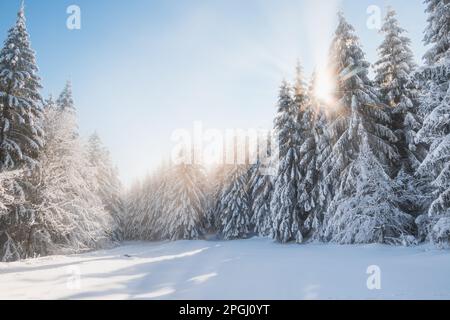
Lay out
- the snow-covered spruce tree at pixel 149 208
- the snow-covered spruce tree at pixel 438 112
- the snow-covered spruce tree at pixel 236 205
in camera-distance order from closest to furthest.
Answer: the snow-covered spruce tree at pixel 438 112 < the snow-covered spruce tree at pixel 236 205 < the snow-covered spruce tree at pixel 149 208

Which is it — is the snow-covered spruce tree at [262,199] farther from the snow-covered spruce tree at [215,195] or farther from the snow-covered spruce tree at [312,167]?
the snow-covered spruce tree at [312,167]

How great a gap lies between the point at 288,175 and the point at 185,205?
59.6 feet

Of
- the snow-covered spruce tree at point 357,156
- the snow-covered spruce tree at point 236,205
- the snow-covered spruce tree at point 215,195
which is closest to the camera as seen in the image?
the snow-covered spruce tree at point 357,156

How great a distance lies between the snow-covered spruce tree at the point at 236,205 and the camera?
39.6 metres

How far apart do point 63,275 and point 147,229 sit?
39.4m

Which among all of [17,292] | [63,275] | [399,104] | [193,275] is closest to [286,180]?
[399,104]

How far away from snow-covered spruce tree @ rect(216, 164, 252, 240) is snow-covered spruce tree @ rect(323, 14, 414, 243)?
684 inches

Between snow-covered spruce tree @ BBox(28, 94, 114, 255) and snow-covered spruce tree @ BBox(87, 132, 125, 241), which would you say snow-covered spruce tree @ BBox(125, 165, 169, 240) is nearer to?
snow-covered spruce tree @ BBox(87, 132, 125, 241)

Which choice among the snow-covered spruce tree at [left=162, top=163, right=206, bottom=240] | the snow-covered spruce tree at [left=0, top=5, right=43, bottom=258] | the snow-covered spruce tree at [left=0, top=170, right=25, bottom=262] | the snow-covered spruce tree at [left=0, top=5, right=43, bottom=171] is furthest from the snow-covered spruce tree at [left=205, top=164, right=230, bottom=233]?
the snow-covered spruce tree at [left=0, top=170, right=25, bottom=262]

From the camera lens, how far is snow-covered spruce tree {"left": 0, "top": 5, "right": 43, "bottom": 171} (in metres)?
18.8

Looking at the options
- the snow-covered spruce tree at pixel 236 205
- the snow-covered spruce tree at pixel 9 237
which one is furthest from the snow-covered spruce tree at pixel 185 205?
the snow-covered spruce tree at pixel 9 237

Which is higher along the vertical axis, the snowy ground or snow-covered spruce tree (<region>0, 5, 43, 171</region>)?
snow-covered spruce tree (<region>0, 5, 43, 171</region>)

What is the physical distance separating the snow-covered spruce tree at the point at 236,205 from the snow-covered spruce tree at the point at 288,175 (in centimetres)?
1164
